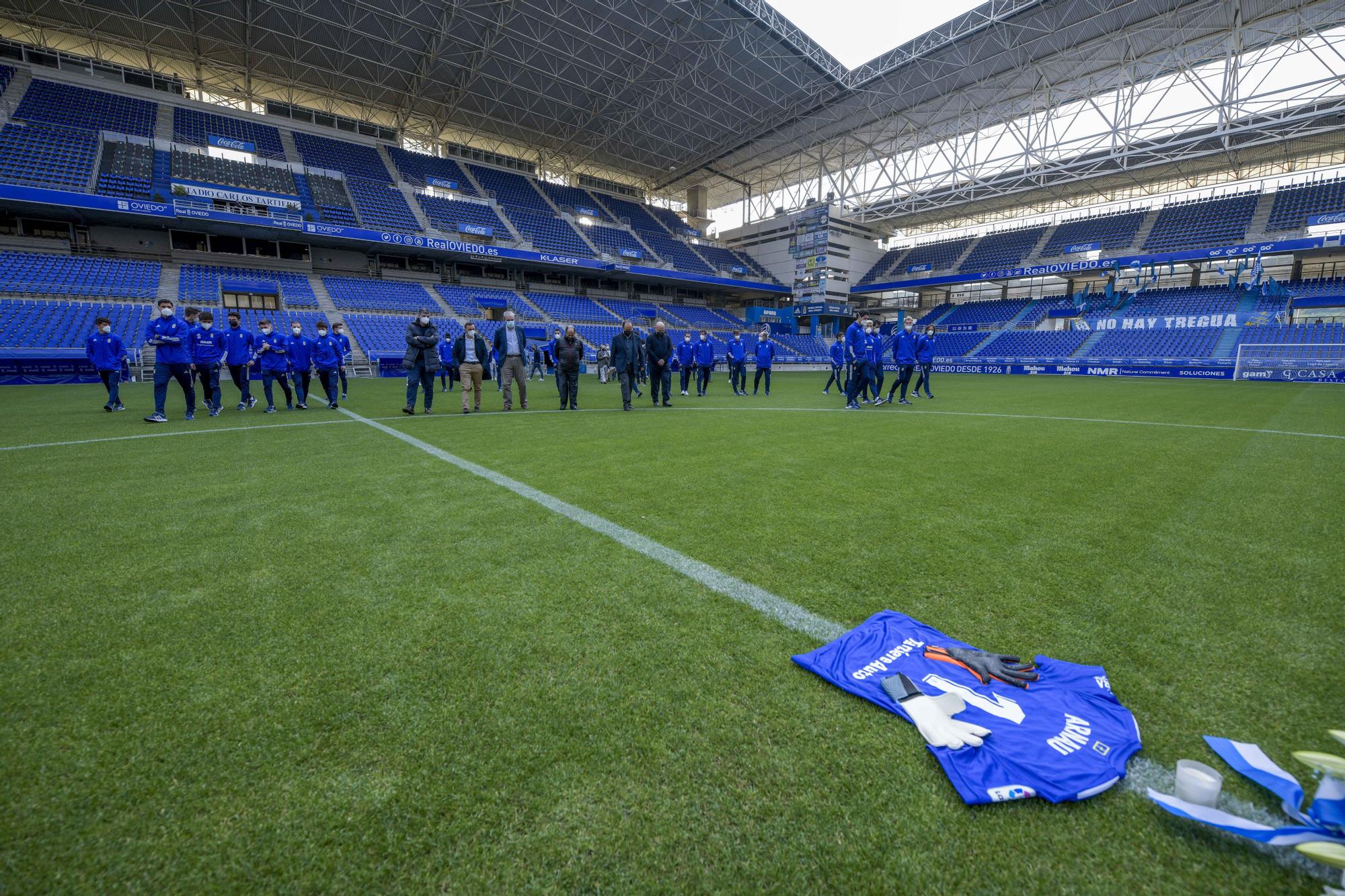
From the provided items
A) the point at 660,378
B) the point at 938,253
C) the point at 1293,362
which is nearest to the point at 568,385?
the point at 660,378

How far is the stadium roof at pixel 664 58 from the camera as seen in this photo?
76.2 feet

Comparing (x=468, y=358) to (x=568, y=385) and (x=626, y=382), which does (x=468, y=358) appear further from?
(x=626, y=382)

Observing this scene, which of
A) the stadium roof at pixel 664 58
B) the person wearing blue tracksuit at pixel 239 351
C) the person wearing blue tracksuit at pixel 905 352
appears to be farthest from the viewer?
the stadium roof at pixel 664 58

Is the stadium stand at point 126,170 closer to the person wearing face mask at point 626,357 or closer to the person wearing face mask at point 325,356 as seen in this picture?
the person wearing face mask at point 325,356

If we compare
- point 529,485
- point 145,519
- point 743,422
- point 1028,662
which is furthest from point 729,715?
point 743,422

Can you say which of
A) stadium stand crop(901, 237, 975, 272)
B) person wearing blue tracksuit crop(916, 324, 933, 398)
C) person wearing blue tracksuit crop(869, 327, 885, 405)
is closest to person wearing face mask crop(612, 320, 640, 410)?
person wearing blue tracksuit crop(869, 327, 885, 405)

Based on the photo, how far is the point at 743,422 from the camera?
8.71m

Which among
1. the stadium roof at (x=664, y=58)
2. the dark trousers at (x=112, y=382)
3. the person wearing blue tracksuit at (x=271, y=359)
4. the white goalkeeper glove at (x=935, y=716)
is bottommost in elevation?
the white goalkeeper glove at (x=935, y=716)

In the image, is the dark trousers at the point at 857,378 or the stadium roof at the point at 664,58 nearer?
the dark trousers at the point at 857,378

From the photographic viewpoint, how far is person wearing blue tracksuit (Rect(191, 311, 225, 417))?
8.39 m

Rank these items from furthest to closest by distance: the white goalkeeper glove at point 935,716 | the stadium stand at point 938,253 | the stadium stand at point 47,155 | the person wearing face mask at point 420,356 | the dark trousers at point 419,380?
the stadium stand at point 938,253 → the stadium stand at point 47,155 → the dark trousers at point 419,380 → the person wearing face mask at point 420,356 → the white goalkeeper glove at point 935,716

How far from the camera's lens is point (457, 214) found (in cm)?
3284

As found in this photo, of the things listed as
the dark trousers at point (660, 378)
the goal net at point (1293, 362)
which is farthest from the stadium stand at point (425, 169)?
the goal net at point (1293, 362)

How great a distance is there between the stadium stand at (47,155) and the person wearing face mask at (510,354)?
24.7m
